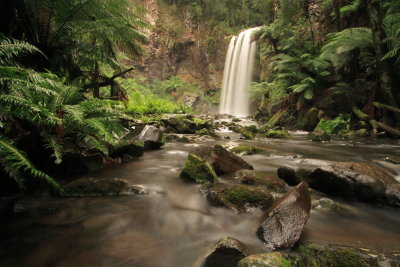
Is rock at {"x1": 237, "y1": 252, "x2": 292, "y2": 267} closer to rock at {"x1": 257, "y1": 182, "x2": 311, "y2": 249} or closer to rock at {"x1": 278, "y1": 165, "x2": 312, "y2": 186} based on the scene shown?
rock at {"x1": 257, "y1": 182, "x2": 311, "y2": 249}

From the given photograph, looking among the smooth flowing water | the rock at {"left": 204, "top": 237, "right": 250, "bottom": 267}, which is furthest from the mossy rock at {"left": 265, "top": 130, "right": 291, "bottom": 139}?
the rock at {"left": 204, "top": 237, "right": 250, "bottom": 267}

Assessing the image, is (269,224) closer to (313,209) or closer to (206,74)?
(313,209)

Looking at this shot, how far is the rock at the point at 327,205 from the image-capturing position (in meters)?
2.48

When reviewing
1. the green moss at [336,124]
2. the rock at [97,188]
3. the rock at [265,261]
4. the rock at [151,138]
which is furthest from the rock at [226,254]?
the green moss at [336,124]

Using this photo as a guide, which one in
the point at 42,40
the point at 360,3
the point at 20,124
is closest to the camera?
the point at 20,124

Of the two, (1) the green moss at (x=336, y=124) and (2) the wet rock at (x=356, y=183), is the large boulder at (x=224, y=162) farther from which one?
(1) the green moss at (x=336, y=124)

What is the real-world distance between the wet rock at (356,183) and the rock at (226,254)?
1754 mm

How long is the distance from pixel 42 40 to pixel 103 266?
3.24 meters

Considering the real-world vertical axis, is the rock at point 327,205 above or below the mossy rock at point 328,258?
below

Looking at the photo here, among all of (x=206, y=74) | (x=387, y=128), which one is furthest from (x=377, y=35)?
(x=206, y=74)

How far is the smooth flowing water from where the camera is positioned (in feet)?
5.46

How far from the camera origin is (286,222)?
1869 millimetres

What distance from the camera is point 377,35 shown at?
302 inches

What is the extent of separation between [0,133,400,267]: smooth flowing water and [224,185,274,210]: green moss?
Result: 0.13 meters
